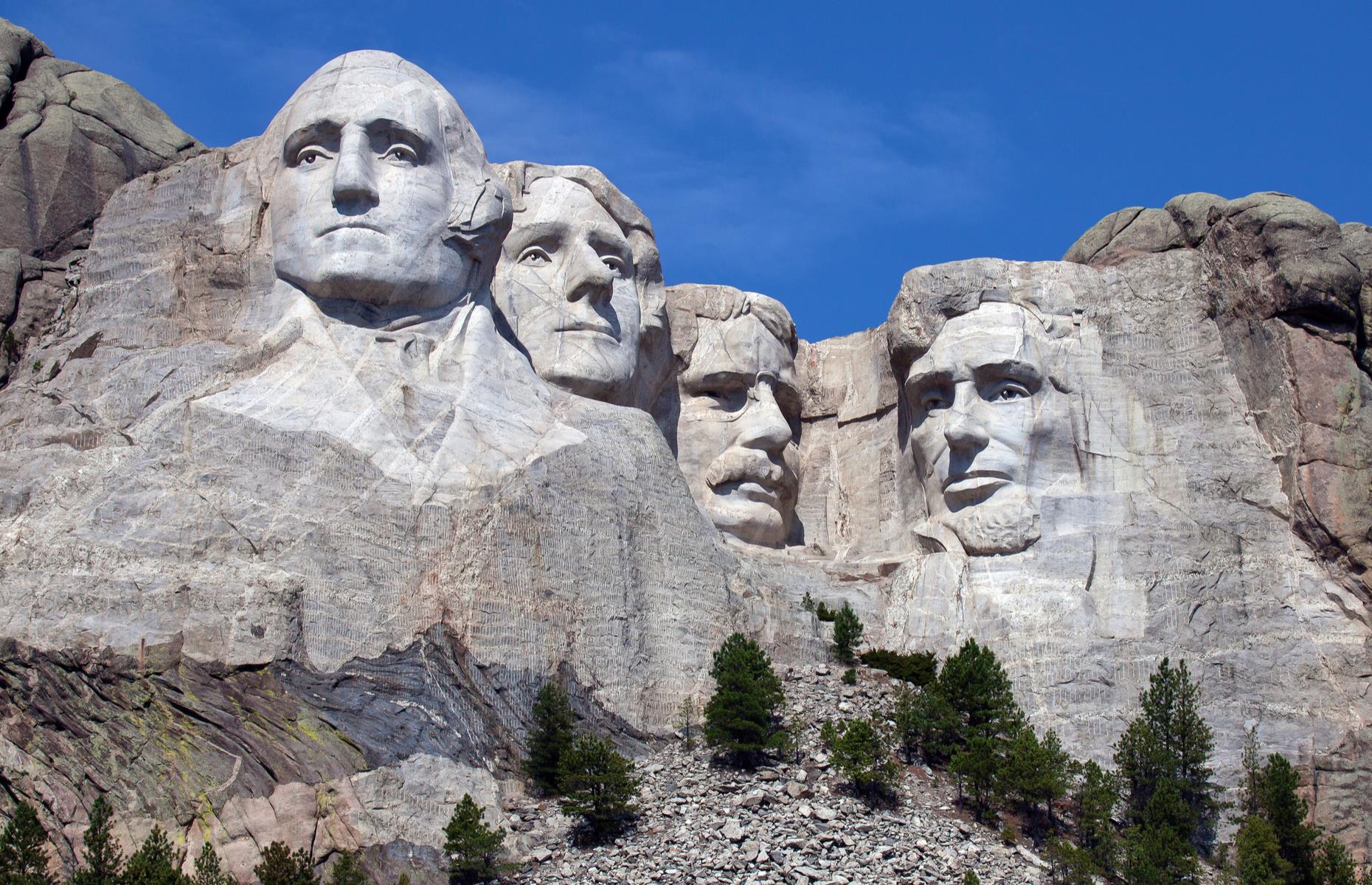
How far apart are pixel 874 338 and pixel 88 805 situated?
12170 millimetres

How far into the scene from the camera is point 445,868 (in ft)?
78.1

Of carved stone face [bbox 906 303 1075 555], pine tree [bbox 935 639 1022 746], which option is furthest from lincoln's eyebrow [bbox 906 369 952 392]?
pine tree [bbox 935 639 1022 746]

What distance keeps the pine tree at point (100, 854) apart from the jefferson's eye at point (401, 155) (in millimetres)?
7558

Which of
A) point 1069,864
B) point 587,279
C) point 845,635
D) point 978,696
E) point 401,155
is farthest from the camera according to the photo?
point 587,279

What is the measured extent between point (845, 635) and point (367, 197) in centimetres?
629

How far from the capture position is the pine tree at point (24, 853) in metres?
22.0

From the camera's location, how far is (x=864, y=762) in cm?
2531

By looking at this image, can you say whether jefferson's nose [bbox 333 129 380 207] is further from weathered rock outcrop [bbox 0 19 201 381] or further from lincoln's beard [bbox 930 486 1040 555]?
lincoln's beard [bbox 930 486 1040 555]

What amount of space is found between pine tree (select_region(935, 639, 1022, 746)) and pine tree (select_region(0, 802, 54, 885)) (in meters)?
8.38

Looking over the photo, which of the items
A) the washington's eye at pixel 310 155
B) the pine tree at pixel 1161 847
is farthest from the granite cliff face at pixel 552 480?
the pine tree at pixel 1161 847

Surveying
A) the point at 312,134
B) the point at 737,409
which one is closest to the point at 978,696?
the point at 737,409

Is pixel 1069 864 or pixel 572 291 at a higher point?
pixel 572 291

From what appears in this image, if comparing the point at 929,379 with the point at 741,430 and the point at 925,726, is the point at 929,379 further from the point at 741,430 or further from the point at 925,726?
the point at 925,726

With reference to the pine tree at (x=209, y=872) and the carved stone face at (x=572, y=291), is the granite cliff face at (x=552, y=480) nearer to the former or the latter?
the carved stone face at (x=572, y=291)
